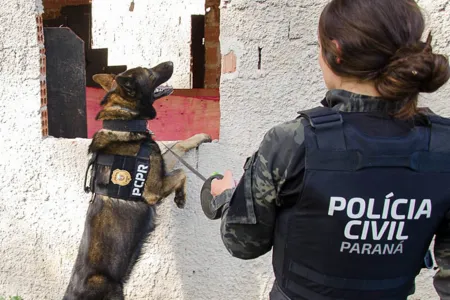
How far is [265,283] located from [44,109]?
1.98 m

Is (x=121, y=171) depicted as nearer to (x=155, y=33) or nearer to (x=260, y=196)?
(x=260, y=196)

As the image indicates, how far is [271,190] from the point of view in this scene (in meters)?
1.13

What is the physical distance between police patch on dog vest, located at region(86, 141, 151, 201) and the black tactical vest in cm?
164

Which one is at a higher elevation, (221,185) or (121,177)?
(221,185)

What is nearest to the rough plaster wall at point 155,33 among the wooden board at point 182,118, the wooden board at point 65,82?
the wooden board at point 182,118

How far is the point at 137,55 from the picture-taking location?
4895 mm

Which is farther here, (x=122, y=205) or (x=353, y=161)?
(x=122, y=205)

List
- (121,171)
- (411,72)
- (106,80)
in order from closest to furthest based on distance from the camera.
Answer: (411,72)
(121,171)
(106,80)

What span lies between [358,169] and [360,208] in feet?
0.34

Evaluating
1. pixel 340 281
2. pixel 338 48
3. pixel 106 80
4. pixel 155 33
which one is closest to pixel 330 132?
pixel 338 48

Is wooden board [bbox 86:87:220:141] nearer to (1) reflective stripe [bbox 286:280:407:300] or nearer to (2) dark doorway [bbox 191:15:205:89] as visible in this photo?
(2) dark doorway [bbox 191:15:205:89]

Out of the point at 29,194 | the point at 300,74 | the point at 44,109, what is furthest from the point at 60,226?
the point at 300,74

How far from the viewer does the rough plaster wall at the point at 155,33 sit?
4.84 meters

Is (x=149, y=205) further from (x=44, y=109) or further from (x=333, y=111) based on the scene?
(x=333, y=111)
